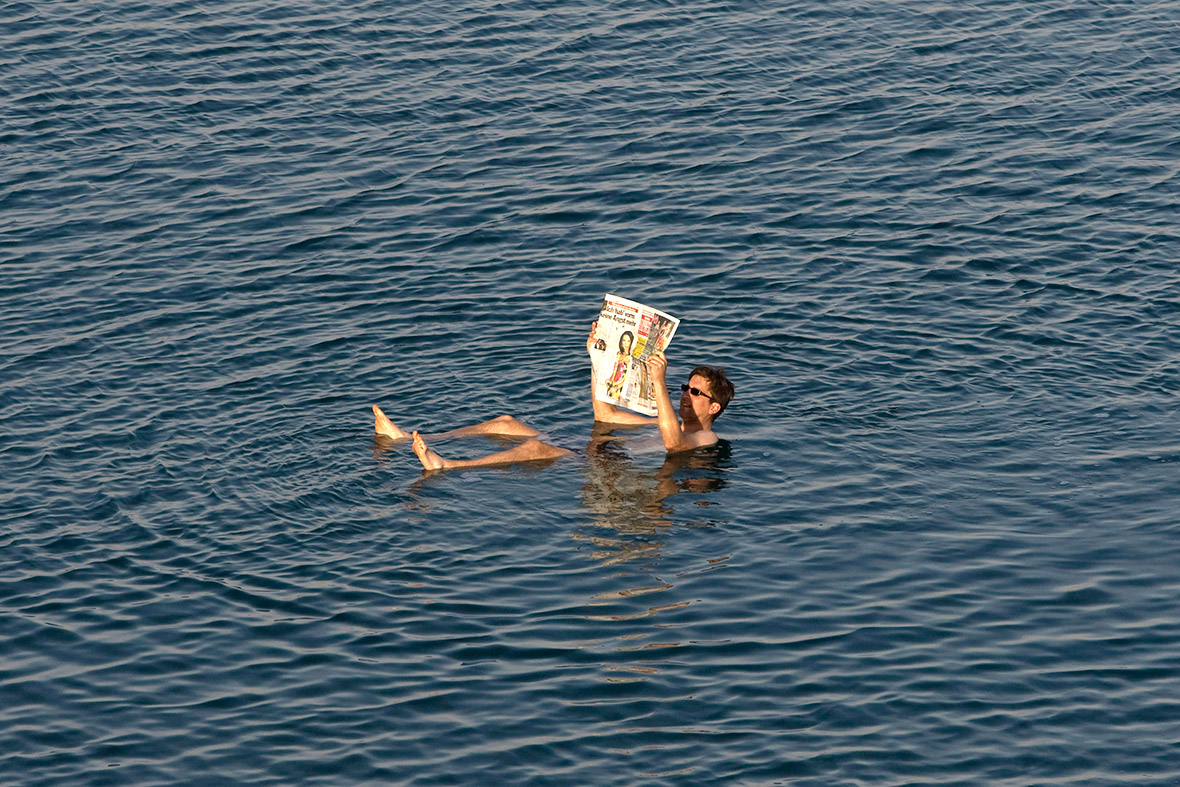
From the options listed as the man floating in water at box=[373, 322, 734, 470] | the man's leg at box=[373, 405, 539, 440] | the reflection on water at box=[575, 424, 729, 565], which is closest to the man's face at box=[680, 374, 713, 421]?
the man floating in water at box=[373, 322, 734, 470]

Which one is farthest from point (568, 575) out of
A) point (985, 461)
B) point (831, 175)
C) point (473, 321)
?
point (831, 175)

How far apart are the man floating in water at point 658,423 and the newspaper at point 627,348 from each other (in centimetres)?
12

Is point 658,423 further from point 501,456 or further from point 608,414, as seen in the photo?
point 501,456

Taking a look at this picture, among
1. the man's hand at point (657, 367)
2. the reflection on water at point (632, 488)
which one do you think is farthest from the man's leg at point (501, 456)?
the man's hand at point (657, 367)

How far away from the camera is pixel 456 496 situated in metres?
15.8

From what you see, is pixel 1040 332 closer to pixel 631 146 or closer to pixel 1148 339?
pixel 1148 339

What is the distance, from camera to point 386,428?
55.0ft

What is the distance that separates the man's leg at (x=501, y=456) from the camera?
52.5 ft

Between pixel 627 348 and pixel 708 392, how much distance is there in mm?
1009

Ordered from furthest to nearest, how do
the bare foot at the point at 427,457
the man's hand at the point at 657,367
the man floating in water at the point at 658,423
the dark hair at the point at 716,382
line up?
the dark hair at the point at 716,382 → the man floating in water at the point at 658,423 → the man's hand at the point at 657,367 → the bare foot at the point at 427,457

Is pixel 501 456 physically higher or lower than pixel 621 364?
lower

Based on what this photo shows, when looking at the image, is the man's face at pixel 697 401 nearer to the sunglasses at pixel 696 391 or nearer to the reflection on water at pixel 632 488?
the sunglasses at pixel 696 391

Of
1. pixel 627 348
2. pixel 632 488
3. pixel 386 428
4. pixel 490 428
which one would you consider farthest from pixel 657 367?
pixel 386 428

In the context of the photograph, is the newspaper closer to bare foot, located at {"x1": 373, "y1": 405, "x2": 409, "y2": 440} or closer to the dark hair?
the dark hair
